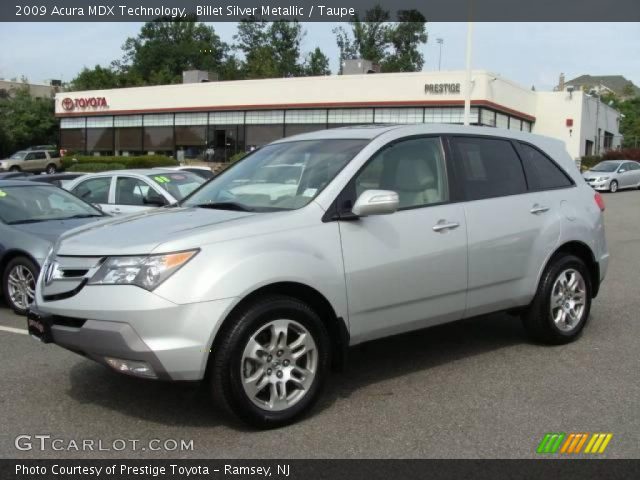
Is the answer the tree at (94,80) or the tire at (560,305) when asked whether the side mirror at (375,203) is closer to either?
the tire at (560,305)

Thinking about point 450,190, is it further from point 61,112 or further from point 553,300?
point 61,112

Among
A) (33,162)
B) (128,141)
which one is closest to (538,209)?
(128,141)

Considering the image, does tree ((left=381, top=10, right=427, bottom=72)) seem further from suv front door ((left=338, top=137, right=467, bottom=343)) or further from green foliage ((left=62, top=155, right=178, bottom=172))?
suv front door ((left=338, top=137, right=467, bottom=343))

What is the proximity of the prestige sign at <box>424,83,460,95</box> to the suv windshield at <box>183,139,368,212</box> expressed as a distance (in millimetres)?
33543

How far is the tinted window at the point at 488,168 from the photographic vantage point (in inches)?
215

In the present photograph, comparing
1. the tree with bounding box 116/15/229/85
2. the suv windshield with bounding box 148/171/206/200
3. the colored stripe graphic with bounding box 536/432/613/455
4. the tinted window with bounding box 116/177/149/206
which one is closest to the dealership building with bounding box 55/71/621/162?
the suv windshield with bounding box 148/171/206/200

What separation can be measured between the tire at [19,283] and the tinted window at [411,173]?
164 inches

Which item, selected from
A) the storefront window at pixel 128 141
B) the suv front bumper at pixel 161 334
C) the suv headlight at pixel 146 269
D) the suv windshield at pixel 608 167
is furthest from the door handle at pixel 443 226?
the storefront window at pixel 128 141

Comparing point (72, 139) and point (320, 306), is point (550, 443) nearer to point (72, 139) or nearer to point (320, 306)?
point (320, 306)

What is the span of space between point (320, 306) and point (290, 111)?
39357 millimetres

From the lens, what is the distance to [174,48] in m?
102

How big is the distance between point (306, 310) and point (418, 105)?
35.8 metres

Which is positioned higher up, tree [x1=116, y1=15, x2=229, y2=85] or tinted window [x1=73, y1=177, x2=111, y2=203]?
tree [x1=116, y1=15, x2=229, y2=85]

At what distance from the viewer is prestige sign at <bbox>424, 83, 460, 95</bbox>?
37.5 m
